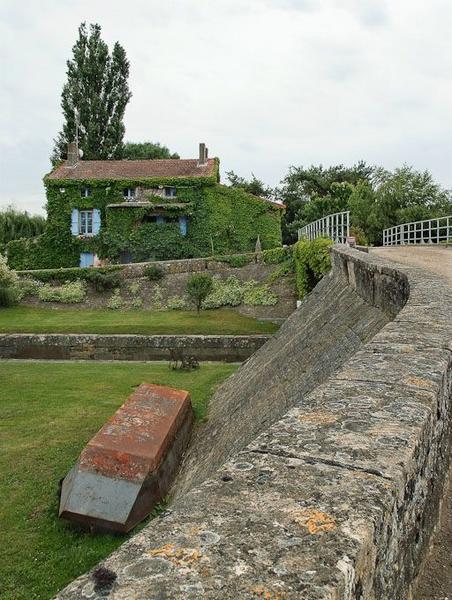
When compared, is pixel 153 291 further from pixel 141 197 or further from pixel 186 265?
pixel 141 197

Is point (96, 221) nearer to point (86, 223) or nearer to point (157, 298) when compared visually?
point (86, 223)

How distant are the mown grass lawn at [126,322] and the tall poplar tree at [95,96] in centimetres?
2173

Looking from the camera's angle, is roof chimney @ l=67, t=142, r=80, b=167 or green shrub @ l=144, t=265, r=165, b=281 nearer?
green shrub @ l=144, t=265, r=165, b=281

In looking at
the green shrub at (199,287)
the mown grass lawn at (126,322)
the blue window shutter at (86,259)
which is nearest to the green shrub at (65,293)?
the mown grass lawn at (126,322)

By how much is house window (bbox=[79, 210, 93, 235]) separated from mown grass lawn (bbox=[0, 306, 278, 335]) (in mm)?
9856

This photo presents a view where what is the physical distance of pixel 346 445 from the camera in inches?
73.7

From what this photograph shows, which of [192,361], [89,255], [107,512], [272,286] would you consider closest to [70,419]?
[107,512]

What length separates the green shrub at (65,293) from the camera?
98.7ft

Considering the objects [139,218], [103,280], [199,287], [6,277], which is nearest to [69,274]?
[103,280]

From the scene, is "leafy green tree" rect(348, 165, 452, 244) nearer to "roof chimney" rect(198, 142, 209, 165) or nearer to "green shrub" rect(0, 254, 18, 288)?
"roof chimney" rect(198, 142, 209, 165)

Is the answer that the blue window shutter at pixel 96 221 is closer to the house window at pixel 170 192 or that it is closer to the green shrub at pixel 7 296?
the house window at pixel 170 192

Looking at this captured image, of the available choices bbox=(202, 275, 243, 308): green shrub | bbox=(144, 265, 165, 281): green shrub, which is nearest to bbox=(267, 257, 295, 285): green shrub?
bbox=(202, 275, 243, 308): green shrub

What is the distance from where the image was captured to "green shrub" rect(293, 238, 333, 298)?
55.6ft

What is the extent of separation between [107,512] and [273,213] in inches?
1357
